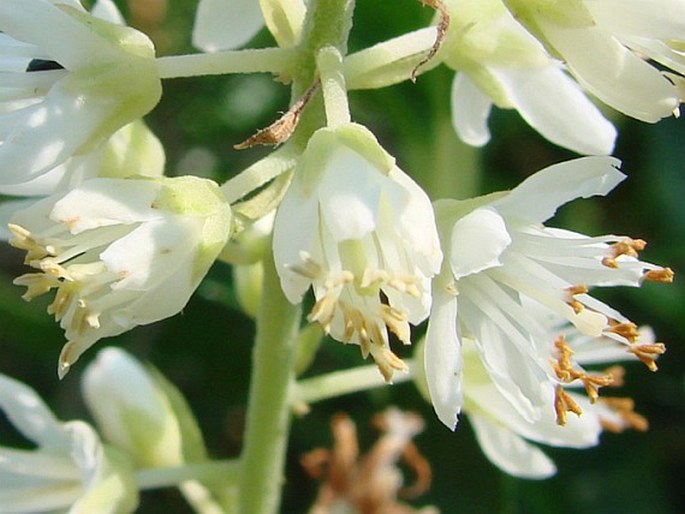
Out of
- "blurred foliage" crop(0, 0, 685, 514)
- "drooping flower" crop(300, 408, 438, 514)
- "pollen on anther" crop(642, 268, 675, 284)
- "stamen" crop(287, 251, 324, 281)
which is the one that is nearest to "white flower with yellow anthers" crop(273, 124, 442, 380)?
"stamen" crop(287, 251, 324, 281)

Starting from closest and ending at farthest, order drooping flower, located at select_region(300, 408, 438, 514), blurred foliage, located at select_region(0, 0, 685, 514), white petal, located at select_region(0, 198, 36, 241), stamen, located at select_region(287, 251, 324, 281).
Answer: stamen, located at select_region(287, 251, 324, 281), white petal, located at select_region(0, 198, 36, 241), drooping flower, located at select_region(300, 408, 438, 514), blurred foliage, located at select_region(0, 0, 685, 514)

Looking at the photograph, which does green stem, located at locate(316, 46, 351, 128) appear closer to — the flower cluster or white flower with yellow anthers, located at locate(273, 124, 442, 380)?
white flower with yellow anthers, located at locate(273, 124, 442, 380)

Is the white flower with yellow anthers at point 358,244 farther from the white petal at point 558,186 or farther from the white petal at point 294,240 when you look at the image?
the white petal at point 558,186

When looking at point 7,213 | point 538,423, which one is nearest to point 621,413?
point 538,423

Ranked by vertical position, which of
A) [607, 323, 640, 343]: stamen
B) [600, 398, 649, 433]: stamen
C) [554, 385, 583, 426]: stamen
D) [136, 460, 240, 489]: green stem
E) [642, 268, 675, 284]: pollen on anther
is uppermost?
[642, 268, 675, 284]: pollen on anther

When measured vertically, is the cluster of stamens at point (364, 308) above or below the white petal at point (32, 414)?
above

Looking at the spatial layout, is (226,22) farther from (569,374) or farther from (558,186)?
(569,374)

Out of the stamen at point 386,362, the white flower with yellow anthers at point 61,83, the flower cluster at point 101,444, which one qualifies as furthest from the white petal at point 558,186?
the flower cluster at point 101,444
